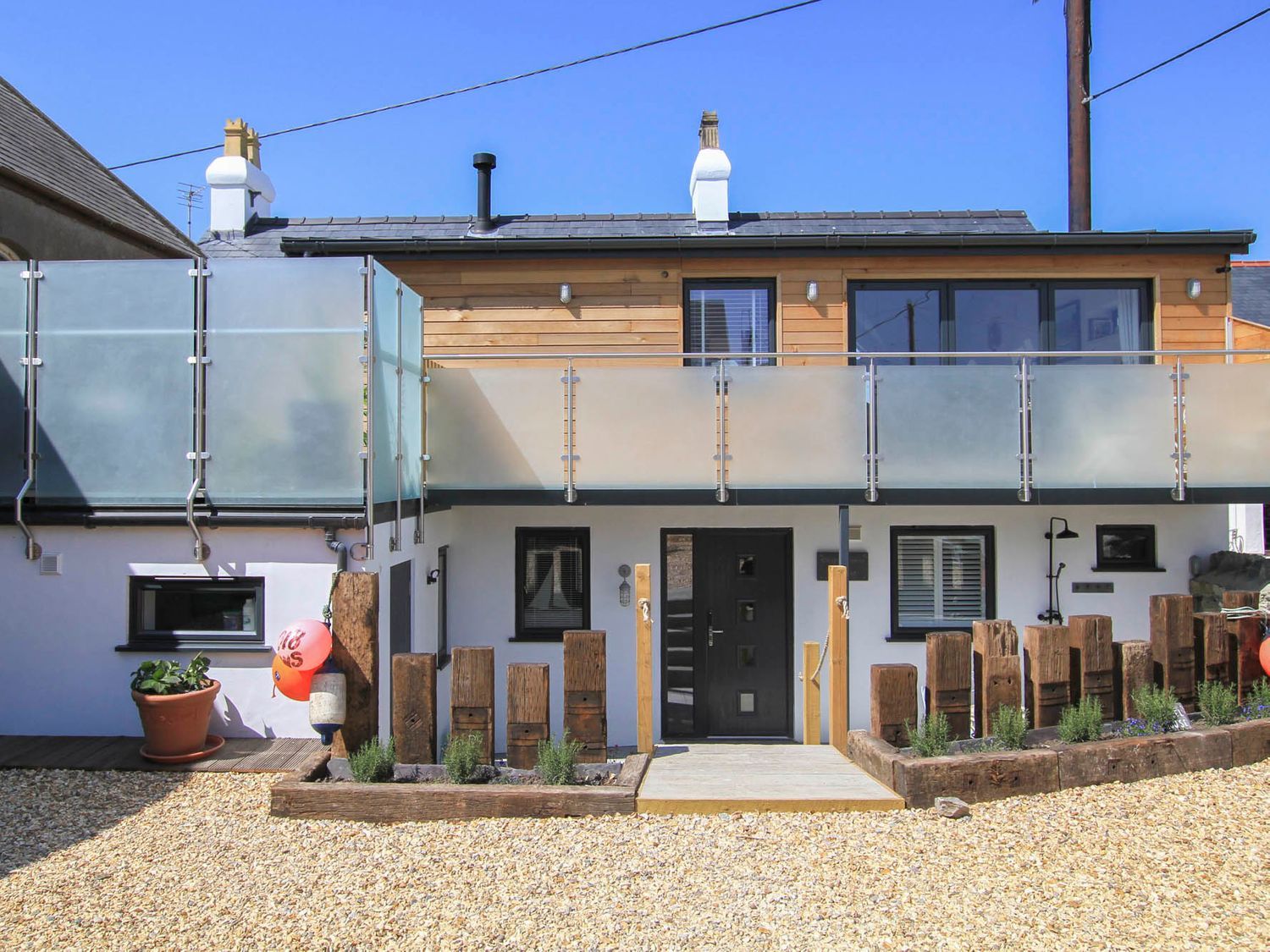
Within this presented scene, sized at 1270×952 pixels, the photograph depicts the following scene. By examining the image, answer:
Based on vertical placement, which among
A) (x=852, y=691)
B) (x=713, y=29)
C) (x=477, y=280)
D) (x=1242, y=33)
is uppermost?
(x=713, y=29)

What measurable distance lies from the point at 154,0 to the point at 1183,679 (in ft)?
41.6

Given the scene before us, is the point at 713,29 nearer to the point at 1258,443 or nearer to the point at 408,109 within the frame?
the point at 408,109

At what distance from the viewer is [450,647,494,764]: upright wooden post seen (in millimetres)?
5113

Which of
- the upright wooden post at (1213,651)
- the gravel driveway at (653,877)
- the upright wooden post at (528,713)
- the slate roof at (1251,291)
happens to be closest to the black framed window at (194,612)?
the gravel driveway at (653,877)

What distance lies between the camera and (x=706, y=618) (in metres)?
8.73

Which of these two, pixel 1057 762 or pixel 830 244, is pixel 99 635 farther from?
pixel 830 244

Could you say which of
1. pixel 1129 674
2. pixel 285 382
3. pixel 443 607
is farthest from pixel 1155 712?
pixel 285 382

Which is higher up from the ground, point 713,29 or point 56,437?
point 713,29

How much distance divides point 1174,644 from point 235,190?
469 inches

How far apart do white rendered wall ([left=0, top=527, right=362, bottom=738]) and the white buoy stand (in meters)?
0.97

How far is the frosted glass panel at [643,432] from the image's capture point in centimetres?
762

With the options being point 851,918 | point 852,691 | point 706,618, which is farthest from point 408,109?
point 851,918

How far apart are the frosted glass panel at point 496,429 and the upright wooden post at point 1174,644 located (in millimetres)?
4490

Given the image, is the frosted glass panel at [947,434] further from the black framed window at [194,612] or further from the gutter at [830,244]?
the black framed window at [194,612]
